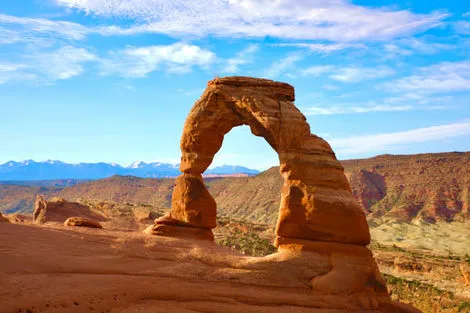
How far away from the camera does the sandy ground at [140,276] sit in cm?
1107

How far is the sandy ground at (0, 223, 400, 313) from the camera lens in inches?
436

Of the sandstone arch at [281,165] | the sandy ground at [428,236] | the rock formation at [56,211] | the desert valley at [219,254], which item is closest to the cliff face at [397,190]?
the sandy ground at [428,236]

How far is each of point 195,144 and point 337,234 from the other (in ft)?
24.4

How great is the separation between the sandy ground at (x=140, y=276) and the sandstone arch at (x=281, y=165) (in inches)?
54.3

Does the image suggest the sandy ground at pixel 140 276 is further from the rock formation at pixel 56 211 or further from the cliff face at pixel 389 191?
the cliff face at pixel 389 191

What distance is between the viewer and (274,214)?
81.0 m

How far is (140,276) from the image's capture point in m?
13.3

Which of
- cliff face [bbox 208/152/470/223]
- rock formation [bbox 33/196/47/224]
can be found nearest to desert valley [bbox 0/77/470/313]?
rock formation [bbox 33/196/47/224]

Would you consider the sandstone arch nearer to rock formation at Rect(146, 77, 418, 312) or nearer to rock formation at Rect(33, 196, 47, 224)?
rock formation at Rect(146, 77, 418, 312)

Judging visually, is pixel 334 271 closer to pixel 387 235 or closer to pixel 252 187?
pixel 387 235

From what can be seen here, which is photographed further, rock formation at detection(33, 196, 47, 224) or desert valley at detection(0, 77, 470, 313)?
rock formation at detection(33, 196, 47, 224)

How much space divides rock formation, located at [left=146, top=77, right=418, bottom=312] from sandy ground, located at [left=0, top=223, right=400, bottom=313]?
0.61 m

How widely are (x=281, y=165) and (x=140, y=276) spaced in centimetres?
653

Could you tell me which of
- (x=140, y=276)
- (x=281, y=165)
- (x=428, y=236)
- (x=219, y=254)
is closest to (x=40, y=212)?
(x=219, y=254)
